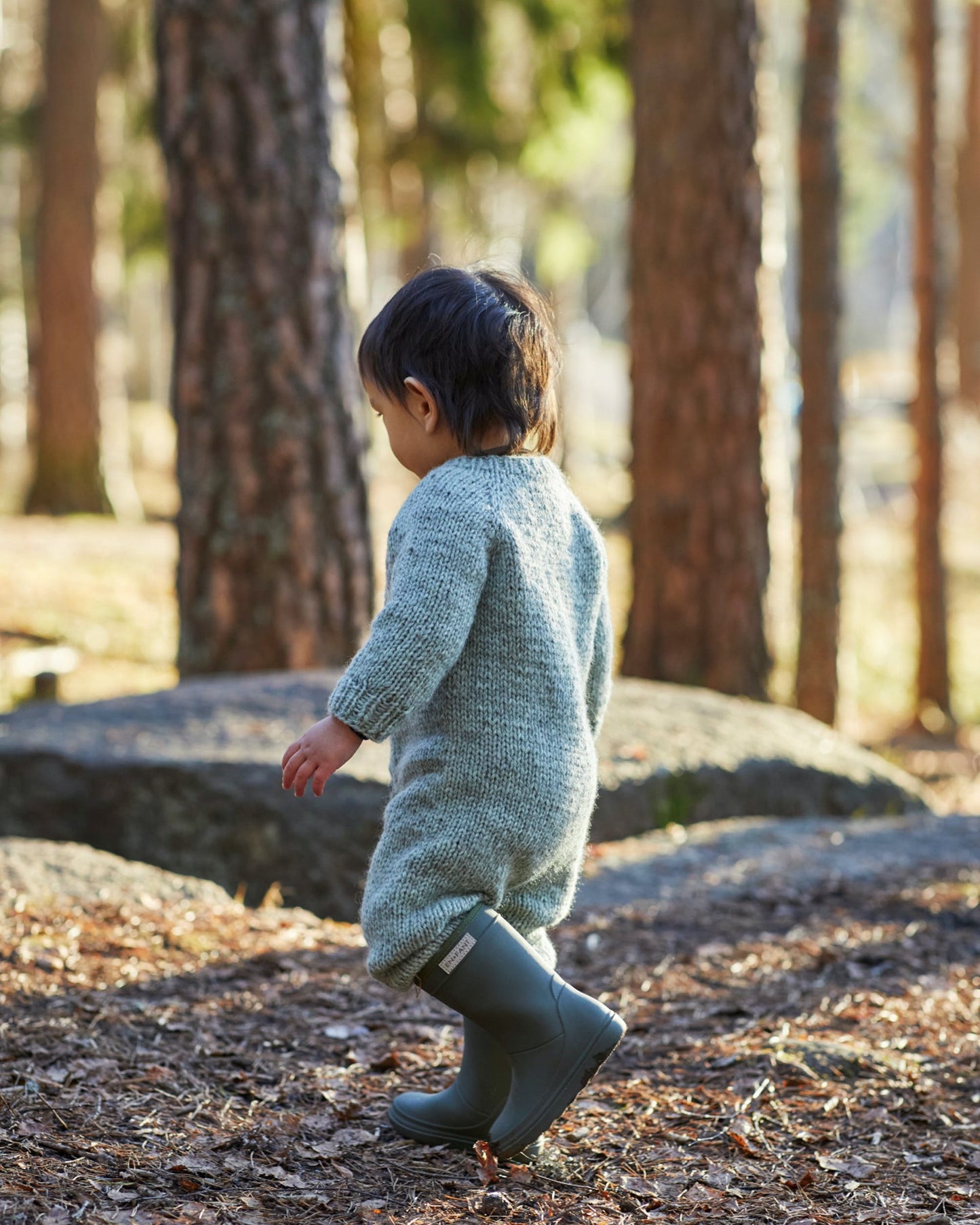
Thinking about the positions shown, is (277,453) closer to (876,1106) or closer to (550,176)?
(876,1106)

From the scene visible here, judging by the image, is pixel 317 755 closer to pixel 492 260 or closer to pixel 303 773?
pixel 303 773

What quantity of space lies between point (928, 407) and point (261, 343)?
7327 mm

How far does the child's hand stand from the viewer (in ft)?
7.63

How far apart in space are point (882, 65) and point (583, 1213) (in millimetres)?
30066

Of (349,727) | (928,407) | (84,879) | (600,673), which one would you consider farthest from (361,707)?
(928,407)

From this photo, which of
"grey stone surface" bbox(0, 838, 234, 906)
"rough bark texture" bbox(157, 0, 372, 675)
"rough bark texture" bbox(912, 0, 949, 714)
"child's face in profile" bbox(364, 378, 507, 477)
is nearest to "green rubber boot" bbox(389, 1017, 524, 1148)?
"child's face in profile" bbox(364, 378, 507, 477)

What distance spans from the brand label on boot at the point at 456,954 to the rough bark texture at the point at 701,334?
489 cm

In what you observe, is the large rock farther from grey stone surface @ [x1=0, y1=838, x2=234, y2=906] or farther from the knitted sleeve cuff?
the knitted sleeve cuff

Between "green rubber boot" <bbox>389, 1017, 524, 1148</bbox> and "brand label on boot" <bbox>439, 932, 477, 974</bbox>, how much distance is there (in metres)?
0.27

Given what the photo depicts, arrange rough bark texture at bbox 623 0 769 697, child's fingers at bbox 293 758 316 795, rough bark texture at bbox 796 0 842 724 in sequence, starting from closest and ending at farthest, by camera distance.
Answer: child's fingers at bbox 293 758 316 795 < rough bark texture at bbox 623 0 769 697 < rough bark texture at bbox 796 0 842 724

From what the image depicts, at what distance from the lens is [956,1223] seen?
2414 mm

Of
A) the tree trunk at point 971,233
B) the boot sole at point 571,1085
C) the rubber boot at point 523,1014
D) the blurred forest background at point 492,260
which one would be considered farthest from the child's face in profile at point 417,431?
the tree trunk at point 971,233

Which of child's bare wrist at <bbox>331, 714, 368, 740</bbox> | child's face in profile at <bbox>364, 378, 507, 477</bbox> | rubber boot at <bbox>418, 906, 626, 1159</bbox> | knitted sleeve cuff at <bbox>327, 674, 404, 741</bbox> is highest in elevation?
child's face in profile at <bbox>364, 378, 507, 477</bbox>

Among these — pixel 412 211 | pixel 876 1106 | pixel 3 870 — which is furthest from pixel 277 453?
pixel 412 211
